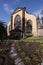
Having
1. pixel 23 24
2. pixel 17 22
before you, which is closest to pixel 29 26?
pixel 23 24

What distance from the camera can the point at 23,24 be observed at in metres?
54.9

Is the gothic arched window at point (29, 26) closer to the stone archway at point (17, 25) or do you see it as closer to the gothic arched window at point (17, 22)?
the stone archway at point (17, 25)

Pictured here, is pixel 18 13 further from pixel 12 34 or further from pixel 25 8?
pixel 12 34

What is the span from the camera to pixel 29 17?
53.2 m

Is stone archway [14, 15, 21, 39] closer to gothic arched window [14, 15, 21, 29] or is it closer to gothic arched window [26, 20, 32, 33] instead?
gothic arched window [14, 15, 21, 29]

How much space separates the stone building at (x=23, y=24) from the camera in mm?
50750

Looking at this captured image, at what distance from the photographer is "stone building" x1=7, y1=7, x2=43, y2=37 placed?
5075 centimetres

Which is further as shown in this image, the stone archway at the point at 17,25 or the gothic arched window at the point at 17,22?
the gothic arched window at the point at 17,22

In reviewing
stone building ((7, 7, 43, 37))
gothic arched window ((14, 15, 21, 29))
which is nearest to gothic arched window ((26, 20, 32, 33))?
stone building ((7, 7, 43, 37))

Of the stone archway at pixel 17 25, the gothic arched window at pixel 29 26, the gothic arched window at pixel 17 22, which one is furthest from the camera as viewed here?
the gothic arched window at pixel 17 22

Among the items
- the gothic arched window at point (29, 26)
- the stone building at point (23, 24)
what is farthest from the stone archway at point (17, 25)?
the gothic arched window at point (29, 26)

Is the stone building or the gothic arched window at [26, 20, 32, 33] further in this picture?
the gothic arched window at [26, 20, 32, 33]

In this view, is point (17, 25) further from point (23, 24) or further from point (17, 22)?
point (23, 24)

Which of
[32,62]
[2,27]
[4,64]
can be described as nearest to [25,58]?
[32,62]
